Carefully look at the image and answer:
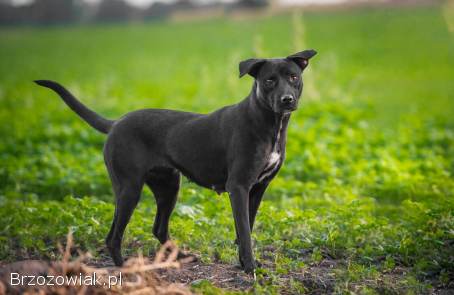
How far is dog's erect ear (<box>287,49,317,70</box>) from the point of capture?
18.1ft

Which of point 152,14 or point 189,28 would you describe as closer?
point 189,28

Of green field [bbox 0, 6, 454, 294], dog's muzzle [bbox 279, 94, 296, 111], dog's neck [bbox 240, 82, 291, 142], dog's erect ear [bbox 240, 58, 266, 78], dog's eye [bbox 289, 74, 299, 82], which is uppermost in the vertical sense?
dog's erect ear [bbox 240, 58, 266, 78]

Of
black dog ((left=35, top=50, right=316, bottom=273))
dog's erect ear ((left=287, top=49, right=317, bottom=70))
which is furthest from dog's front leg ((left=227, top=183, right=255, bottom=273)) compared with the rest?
dog's erect ear ((left=287, top=49, right=317, bottom=70))

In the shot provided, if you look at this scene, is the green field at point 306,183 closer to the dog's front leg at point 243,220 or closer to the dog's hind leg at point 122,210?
the dog's front leg at point 243,220

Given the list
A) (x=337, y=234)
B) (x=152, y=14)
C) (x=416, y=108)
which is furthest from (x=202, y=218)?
(x=152, y=14)

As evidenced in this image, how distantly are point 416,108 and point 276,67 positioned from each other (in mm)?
11980

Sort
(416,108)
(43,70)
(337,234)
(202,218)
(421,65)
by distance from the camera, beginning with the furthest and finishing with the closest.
→ (43,70) → (421,65) → (416,108) → (202,218) → (337,234)

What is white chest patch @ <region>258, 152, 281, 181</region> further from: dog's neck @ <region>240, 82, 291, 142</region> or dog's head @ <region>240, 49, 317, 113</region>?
dog's head @ <region>240, 49, 317, 113</region>

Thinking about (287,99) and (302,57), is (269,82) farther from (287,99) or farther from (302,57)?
(302,57)

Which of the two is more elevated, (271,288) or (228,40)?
(228,40)

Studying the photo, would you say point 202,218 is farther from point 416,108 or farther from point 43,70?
A: point 43,70

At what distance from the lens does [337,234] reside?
20.9 feet

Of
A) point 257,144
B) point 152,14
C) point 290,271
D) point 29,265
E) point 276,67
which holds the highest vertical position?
point 152,14

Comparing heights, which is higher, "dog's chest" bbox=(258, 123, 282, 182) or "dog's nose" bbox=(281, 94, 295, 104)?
"dog's nose" bbox=(281, 94, 295, 104)
